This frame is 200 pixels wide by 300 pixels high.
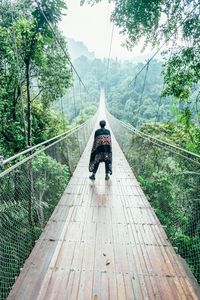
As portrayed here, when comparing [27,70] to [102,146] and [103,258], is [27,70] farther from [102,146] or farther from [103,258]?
[103,258]

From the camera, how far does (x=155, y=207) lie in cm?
365

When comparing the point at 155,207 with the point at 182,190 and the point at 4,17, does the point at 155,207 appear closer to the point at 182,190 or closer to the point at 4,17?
the point at 182,190

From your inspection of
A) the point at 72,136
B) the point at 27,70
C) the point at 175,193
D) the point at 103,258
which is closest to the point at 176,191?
the point at 175,193

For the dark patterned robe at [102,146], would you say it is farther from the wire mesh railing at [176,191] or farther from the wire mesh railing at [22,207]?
the wire mesh railing at [22,207]

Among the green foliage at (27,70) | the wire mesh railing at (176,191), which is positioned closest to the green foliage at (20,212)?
the wire mesh railing at (176,191)

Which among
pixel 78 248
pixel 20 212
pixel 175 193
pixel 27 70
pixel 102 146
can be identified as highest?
pixel 27 70

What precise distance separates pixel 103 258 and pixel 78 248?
0.27m

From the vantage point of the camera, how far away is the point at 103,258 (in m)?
2.26

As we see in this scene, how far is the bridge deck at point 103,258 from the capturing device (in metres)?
1.86

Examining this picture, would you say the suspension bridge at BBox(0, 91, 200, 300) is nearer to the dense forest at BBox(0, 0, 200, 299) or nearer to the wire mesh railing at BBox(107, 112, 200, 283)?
the dense forest at BBox(0, 0, 200, 299)

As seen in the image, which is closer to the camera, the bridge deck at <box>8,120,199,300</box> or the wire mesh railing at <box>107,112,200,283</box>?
the bridge deck at <box>8,120,199,300</box>

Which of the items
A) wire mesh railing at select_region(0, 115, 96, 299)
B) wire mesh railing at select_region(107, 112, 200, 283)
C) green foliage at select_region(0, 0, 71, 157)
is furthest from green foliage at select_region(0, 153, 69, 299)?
green foliage at select_region(0, 0, 71, 157)

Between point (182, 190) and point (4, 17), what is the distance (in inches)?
288

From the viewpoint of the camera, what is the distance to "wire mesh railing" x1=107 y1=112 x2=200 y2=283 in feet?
8.48
